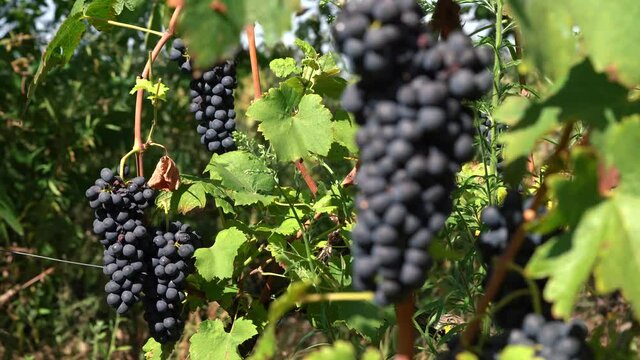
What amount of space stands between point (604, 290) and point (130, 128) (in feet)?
9.42

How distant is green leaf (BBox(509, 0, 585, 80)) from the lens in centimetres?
62

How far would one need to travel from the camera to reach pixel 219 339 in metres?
1.61

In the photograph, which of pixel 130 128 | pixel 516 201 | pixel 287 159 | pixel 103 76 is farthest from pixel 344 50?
pixel 103 76

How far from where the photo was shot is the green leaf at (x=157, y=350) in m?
1.70

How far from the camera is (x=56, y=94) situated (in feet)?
11.0

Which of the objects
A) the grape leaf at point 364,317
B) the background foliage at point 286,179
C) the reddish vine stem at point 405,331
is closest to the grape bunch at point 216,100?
the background foliage at point 286,179

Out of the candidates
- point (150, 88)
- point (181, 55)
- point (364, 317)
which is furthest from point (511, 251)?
point (181, 55)

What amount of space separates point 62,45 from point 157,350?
0.66m

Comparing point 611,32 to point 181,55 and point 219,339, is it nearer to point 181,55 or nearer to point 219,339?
point 219,339

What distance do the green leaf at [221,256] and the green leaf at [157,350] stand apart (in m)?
0.25

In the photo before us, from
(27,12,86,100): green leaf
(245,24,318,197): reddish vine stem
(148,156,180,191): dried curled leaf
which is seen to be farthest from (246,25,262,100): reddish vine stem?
(27,12,86,100): green leaf

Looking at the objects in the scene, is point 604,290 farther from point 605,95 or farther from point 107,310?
point 107,310

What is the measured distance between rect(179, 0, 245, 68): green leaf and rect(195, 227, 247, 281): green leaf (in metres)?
0.92

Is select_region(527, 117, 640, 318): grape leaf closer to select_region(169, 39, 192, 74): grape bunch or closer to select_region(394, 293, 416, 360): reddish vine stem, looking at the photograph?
select_region(394, 293, 416, 360): reddish vine stem
